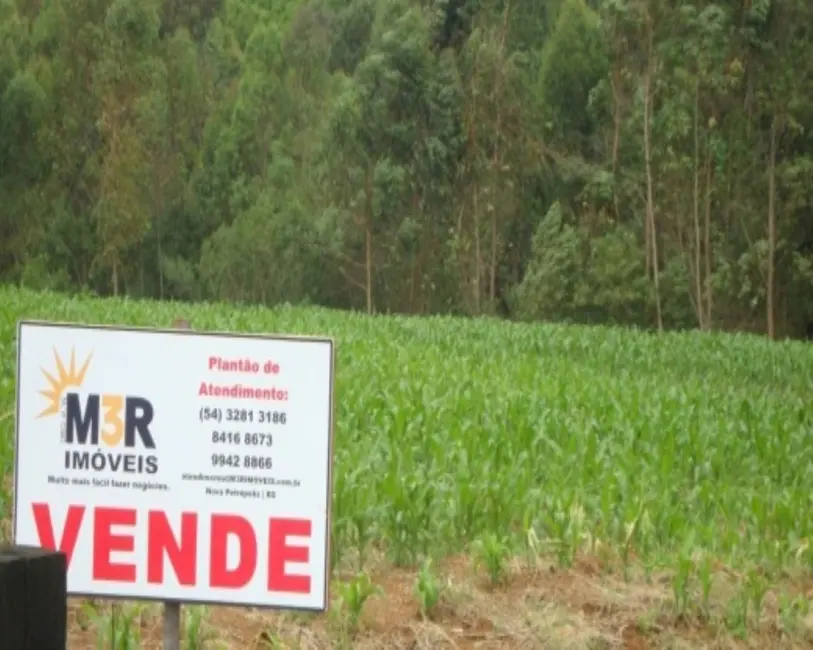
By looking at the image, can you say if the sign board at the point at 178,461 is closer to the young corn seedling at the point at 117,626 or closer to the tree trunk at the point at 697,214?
the young corn seedling at the point at 117,626

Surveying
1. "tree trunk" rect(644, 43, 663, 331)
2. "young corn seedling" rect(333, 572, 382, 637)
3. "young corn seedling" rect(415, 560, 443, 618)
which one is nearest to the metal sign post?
"young corn seedling" rect(333, 572, 382, 637)

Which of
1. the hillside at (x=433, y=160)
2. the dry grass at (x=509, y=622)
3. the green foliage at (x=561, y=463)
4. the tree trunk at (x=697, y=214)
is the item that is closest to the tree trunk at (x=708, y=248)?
the hillside at (x=433, y=160)

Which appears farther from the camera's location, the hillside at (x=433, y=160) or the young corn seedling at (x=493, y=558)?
the hillside at (x=433, y=160)

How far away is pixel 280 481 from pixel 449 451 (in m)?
5.83

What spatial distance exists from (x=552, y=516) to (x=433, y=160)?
1818 inches

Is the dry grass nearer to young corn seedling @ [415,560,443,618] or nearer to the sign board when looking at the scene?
young corn seedling @ [415,560,443,618]

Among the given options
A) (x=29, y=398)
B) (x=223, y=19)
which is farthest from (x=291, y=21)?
(x=29, y=398)

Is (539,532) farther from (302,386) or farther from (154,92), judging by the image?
(154,92)

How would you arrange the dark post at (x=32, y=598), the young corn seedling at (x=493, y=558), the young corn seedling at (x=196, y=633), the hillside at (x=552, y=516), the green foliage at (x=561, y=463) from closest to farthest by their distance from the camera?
the dark post at (x=32, y=598)
the young corn seedling at (x=196, y=633)
the hillside at (x=552, y=516)
the young corn seedling at (x=493, y=558)
the green foliage at (x=561, y=463)

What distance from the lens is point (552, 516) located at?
25.4 feet

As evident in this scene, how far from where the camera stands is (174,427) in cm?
434

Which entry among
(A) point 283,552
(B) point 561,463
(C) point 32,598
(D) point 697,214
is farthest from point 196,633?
(D) point 697,214

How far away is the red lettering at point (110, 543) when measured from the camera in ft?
14.4

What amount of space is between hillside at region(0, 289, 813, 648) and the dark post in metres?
0.72
